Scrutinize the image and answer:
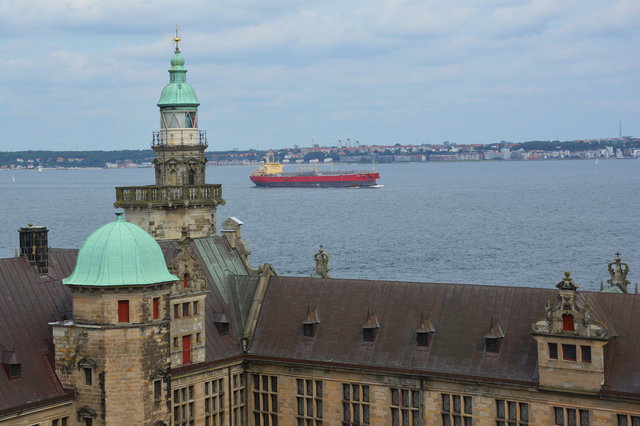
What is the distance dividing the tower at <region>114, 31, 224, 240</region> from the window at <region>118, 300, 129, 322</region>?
19029 millimetres

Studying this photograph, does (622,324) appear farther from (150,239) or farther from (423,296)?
(150,239)

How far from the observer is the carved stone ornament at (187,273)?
60.1 metres

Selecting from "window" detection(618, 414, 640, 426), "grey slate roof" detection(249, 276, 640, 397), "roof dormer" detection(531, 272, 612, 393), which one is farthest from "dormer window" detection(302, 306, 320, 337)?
"window" detection(618, 414, 640, 426)

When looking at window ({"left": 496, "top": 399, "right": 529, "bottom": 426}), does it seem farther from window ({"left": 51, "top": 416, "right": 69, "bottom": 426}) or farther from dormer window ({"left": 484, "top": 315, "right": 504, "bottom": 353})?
window ({"left": 51, "top": 416, "right": 69, "bottom": 426})

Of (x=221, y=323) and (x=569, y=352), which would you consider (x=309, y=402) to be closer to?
(x=221, y=323)

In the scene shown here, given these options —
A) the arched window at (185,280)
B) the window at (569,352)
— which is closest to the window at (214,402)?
the arched window at (185,280)

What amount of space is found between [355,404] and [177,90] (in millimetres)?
25227

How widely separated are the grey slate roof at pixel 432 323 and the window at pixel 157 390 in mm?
9550

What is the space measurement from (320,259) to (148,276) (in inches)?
744

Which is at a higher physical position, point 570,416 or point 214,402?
point 570,416

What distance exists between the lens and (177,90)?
7575 centimetres

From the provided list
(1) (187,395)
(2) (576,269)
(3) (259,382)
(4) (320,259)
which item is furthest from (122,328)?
(2) (576,269)

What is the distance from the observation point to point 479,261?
150000mm

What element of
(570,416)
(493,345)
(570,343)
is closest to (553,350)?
(570,343)
